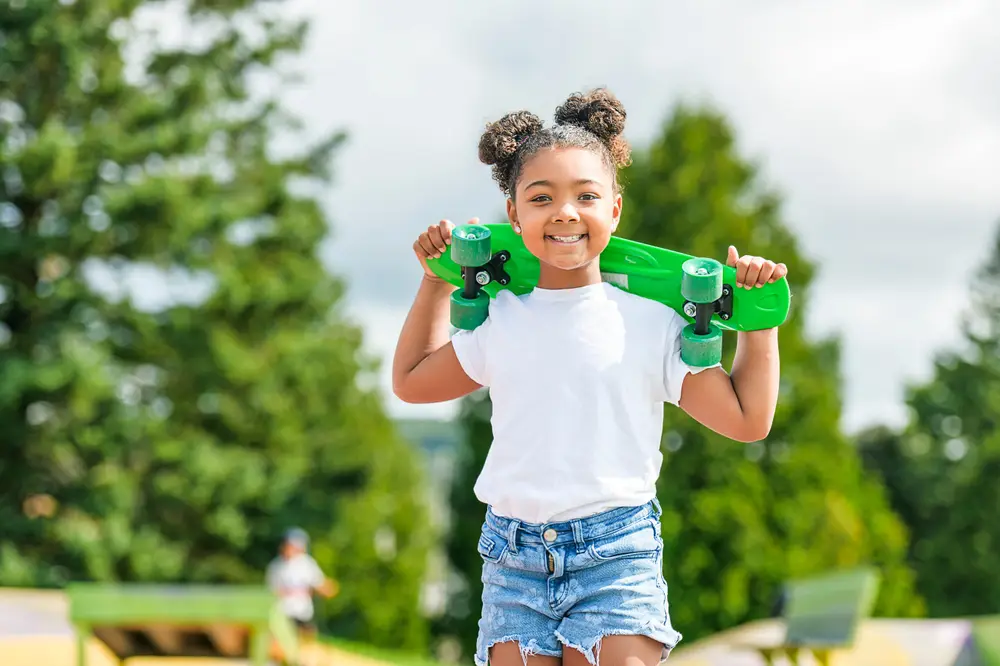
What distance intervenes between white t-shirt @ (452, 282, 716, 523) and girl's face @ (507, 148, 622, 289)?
0.45ft

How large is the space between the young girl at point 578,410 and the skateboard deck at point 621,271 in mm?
45

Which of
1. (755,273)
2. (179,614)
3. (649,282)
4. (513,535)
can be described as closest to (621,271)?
(649,282)

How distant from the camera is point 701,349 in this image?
2.77 meters

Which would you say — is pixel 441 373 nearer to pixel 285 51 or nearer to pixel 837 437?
pixel 837 437

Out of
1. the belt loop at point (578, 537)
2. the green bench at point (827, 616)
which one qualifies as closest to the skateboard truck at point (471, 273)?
the belt loop at point (578, 537)

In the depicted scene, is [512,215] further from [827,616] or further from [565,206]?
[827,616]

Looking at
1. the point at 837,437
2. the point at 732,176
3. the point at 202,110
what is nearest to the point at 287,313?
the point at 202,110

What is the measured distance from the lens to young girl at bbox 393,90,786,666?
105 inches

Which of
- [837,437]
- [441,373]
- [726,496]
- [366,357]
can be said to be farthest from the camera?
[366,357]

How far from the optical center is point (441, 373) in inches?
118

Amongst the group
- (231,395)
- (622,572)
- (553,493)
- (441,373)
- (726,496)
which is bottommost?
(622,572)

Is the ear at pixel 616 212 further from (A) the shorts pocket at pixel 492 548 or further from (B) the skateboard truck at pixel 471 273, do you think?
(A) the shorts pocket at pixel 492 548

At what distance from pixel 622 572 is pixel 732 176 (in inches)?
644

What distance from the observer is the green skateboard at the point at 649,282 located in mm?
2779
